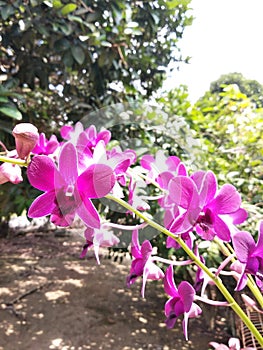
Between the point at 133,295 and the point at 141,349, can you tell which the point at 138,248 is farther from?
the point at 133,295

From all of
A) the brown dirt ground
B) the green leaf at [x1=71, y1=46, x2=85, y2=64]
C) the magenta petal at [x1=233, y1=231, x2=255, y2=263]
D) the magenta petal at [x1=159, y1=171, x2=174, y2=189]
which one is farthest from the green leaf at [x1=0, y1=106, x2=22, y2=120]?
the brown dirt ground

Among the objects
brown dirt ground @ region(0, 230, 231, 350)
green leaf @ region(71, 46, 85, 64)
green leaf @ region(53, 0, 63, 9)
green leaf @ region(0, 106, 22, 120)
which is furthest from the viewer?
brown dirt ground @ region(0, 230, 231, 350)

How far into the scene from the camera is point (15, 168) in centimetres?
32

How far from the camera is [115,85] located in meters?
1.95

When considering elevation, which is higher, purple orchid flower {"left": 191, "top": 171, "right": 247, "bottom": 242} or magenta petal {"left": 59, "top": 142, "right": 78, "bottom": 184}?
magenta petal {"left": 59, "top": 142, "right": 78, "bottom": 184}

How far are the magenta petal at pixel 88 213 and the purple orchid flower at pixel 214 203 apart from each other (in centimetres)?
9

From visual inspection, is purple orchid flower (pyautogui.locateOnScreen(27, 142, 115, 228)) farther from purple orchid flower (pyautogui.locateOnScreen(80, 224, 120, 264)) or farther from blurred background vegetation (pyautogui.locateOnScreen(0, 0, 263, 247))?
blurred background vegetation (pyautogui.locateOnScreen(0, 0, 263, 247))

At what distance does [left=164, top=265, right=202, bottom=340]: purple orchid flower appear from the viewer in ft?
1.06

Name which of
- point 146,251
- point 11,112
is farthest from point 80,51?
point 146,251

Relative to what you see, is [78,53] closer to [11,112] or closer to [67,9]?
[67,9]

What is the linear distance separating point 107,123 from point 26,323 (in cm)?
141

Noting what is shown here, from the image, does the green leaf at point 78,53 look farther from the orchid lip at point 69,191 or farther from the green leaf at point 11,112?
the orchid lip at point 69,191

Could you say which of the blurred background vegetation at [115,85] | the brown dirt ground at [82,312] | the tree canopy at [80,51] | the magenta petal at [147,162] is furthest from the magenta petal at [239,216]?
the brown dirt ground at [82,312]

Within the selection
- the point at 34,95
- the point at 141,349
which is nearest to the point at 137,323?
the point at 141,349
